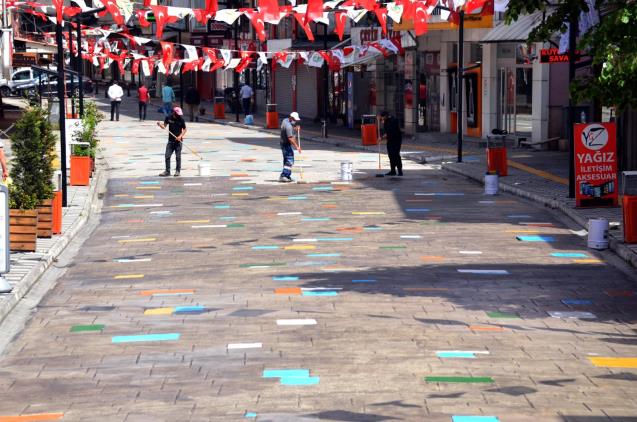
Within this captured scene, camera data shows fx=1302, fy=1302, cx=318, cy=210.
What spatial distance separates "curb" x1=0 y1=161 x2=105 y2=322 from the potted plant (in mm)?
406

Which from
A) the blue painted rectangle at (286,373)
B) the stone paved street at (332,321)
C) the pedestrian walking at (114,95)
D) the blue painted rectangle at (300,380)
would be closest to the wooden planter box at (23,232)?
the stone paved street at (332,321)

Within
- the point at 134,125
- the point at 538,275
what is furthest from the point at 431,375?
the point at 134,125

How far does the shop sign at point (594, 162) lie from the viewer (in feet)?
78.3

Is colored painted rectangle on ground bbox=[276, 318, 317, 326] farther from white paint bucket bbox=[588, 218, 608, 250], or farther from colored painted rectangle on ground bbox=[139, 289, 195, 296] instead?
white paint bucket bbox=[588, 218, 608, 250]

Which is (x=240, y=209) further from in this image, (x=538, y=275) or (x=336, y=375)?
(x=336, y=375)

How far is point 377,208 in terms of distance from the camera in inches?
1002

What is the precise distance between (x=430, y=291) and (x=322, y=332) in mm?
2926

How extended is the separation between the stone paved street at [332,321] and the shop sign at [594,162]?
2.76 feet

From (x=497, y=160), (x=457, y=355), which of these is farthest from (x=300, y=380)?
(x=497, y=160)

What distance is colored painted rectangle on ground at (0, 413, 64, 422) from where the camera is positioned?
9797 millimetres

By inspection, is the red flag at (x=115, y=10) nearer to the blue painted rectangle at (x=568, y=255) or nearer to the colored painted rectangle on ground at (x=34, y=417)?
the blue painted rectangle at (x=568, y=255)

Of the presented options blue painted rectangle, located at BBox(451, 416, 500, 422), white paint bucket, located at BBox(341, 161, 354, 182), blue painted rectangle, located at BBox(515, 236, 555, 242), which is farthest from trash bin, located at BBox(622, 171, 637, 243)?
white paint bucket, located at BBox(341, 161, 354, 182)

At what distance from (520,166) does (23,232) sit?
18.3 meters

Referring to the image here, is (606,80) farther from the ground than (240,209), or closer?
farther from the ground
